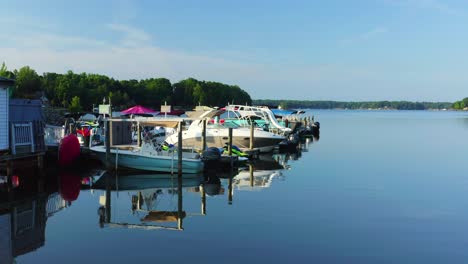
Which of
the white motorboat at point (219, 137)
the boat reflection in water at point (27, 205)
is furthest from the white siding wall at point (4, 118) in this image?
the white motorboat at point (219, 137)

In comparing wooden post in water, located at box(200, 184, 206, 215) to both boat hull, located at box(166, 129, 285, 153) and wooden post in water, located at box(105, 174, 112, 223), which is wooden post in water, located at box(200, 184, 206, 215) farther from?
boat hull, located at box(166, 129, 285, 153)

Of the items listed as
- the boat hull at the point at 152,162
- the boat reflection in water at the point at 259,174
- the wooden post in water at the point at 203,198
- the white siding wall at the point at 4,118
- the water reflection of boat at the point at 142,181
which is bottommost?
the boat reflection in water at the point at 259,174

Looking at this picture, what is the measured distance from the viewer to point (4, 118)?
21.5m

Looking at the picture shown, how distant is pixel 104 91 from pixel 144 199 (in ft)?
338

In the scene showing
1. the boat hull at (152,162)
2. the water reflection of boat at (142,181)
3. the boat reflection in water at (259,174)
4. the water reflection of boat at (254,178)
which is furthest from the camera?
the boat hull at (152,162)

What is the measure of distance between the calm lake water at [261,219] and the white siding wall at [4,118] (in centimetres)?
279

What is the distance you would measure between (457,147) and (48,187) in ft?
141

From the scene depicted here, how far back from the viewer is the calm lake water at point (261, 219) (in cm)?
1389

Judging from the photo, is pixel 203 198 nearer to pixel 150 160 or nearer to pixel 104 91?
pixel 150 160

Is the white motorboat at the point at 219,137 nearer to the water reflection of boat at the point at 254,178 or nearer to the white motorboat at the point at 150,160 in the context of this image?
the water reflection of boat at the point at 254,178

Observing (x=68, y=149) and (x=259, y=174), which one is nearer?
(x=68, y=149)

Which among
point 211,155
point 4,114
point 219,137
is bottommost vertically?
point 211,155

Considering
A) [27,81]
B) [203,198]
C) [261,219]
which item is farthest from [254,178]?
[27,81]

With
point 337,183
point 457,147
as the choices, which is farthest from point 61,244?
point 457,147
